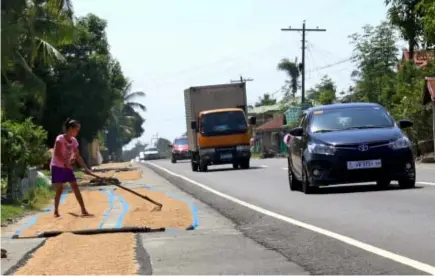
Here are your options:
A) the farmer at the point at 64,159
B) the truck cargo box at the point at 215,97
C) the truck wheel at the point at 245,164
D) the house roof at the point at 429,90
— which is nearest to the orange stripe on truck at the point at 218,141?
the truck wheel at the point at 245,164

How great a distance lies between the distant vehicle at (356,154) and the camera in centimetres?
1620

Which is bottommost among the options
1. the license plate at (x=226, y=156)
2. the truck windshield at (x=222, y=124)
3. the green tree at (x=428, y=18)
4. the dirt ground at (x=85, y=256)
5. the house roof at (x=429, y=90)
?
the dirt ground at (x=85, y=256)

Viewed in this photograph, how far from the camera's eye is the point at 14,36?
23391mm

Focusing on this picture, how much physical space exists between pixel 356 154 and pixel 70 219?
508 centimetres

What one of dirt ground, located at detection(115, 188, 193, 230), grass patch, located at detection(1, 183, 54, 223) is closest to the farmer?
grass patch, located at detection(1, 183, 54, 223)

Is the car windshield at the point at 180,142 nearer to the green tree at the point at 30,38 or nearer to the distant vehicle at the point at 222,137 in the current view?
the distant vehicle at the point at 222,137

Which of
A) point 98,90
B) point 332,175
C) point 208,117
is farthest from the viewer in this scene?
point 98,90

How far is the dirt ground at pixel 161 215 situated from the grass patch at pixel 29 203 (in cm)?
206

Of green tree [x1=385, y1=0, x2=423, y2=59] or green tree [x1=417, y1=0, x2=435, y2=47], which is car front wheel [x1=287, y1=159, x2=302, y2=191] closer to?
green tree [x1=417, y1=0, x2=435, y2=47]

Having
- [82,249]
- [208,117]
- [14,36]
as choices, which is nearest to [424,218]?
[82,249]

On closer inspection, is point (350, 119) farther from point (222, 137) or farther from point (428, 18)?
point (222, 137)

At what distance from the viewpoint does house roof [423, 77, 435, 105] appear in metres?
36.2

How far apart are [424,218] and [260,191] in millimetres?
8520

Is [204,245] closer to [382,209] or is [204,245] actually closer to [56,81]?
[382,209]
